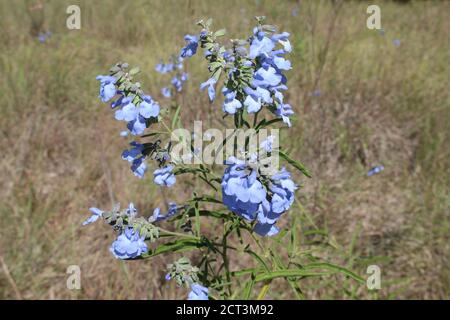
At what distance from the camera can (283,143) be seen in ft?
8.53

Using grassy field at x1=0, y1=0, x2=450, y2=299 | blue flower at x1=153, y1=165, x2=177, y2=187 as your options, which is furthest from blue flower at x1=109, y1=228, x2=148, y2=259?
grassy field at x1=0, y1=0, x2=450, y2=299

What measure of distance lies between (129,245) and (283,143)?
66.8 inches

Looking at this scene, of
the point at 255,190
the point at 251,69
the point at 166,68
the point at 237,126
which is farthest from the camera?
the point at 166,68

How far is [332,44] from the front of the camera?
3756 mm

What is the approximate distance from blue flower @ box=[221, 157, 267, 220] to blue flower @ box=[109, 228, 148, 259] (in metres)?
0.26

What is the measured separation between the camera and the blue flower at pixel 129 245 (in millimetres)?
1017

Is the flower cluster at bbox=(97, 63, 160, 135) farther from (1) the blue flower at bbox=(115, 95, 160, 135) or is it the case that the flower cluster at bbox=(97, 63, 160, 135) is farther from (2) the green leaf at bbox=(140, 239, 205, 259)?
(2) the green leaf at bbox=(140, 239, 205, 259)

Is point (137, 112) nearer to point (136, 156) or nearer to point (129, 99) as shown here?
point (129, 99)

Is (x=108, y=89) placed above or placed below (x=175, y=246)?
above

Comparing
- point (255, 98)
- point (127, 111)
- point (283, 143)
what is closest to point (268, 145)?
point (255, 98)

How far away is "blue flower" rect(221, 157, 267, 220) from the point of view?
0.86 metres

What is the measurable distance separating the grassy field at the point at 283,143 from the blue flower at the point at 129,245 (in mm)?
698

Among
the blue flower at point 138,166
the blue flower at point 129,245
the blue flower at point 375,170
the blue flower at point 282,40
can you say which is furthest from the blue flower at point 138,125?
the blue flower at point 375,170
